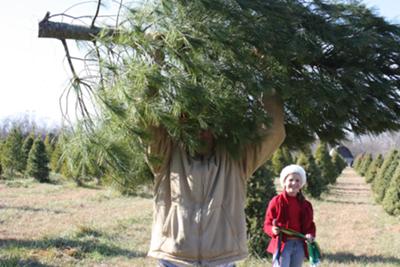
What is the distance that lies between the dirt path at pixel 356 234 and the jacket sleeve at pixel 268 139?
15.4 feet

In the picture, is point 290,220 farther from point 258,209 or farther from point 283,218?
point 258,209

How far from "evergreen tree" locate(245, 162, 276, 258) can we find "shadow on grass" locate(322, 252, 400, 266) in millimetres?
966

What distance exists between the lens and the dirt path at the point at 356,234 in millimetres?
7359

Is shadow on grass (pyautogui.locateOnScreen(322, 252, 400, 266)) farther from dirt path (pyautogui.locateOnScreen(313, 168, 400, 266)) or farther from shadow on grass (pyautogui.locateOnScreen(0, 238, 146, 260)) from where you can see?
shadow on grass (pyautogui.locateOnScreen(0, 238, 146, 260))

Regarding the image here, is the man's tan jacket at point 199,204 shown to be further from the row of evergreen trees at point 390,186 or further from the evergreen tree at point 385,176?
the evergreen tree at point 385,176

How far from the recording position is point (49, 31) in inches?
83.7

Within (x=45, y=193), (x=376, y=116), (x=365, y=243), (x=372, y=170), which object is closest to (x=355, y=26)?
(x=376, y=116)

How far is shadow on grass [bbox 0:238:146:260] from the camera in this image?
6.86m

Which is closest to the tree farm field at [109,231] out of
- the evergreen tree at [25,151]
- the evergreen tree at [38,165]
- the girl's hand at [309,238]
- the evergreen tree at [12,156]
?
the girl's hand at [309,238]

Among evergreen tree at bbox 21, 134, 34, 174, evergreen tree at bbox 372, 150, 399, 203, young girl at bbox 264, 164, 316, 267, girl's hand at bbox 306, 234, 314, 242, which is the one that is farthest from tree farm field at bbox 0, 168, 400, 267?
evergreen tree at bbox 21, 134, 34, 174

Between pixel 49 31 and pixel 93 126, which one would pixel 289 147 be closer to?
pixel 93 126

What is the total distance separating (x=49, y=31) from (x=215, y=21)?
672 mm

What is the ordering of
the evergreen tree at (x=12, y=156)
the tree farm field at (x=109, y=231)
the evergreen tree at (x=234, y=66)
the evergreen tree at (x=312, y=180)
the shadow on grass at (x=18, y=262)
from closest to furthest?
the evergreen tree at (x=234, y=66) → the shadow on grass at (x=18, y=262) → the tree farm field at (x=109, y=231) → the evergreen tree at (x=312, y=180) → the evergreen tree at (x=12, y=156)

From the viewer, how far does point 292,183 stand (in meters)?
4.38
